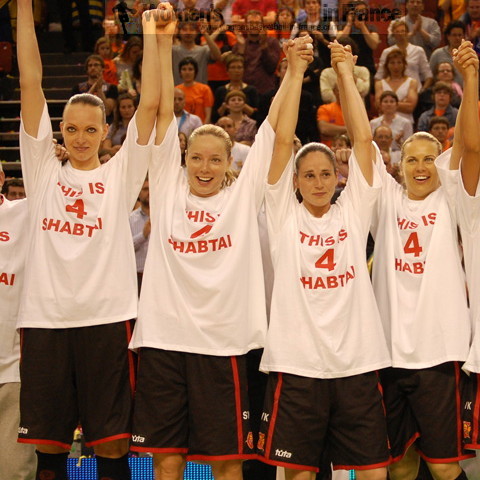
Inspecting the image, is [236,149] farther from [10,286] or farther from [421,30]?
[10,286]

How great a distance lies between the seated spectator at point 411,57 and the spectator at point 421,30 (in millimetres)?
232

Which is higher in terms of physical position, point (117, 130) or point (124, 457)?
point (117, 130)

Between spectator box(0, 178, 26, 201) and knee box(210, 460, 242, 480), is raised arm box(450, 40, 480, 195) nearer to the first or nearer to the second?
knee box(210, 460, 242, 480)

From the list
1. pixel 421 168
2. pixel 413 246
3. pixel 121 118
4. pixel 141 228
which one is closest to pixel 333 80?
pixel 121 118

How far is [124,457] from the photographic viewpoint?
4.64 m

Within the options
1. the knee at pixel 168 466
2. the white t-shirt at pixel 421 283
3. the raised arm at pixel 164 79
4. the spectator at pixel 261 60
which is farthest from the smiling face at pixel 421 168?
the spectator at pixel 261 60

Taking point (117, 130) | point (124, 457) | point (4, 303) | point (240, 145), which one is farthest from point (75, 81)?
point (124, 457)

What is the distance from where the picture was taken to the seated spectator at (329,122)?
9079mm

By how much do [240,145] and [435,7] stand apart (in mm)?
4043

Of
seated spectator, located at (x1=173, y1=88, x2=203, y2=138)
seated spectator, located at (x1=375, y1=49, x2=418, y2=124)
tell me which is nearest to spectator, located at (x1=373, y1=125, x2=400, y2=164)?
seated spectator, located at (x1=375, y1=49, x2=418, y2=124)

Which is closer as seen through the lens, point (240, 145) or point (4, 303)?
point (4, 303)

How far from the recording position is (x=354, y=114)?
189 inches

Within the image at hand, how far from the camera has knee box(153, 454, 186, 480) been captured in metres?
4.49

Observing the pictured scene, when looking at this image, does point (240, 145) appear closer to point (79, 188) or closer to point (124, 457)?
point (79, 188)
